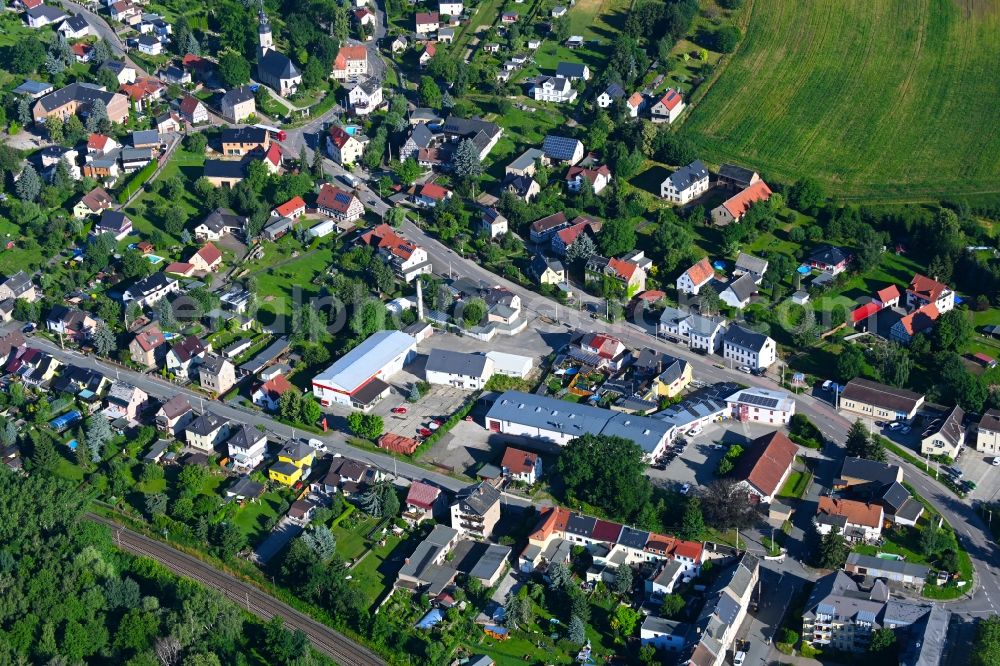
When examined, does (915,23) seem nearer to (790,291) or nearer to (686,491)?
(790,291)

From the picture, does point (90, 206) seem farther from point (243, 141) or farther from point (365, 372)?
point (365, 372)

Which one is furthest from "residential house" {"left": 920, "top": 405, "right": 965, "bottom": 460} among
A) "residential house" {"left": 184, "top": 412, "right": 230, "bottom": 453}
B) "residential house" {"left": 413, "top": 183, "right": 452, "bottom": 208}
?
"residential house" {"left": 413, "top": 183, "right": 452, "bottom": 208}

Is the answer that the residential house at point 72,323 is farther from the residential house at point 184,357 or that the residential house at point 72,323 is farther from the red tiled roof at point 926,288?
the red tiled roof at point 926,288

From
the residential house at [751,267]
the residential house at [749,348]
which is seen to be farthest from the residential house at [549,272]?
the residential house at [749,348]

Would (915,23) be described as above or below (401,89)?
above

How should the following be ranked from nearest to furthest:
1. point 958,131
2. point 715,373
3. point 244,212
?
point 715,373 < point 244,212 < point 958,131

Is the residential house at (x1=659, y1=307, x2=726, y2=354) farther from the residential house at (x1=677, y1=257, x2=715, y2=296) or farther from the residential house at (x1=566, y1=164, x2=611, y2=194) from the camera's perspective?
the residential house at (x1=566, y1=164, x2=611, y2=194)

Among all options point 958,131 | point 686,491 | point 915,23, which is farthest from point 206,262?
point 915,23
